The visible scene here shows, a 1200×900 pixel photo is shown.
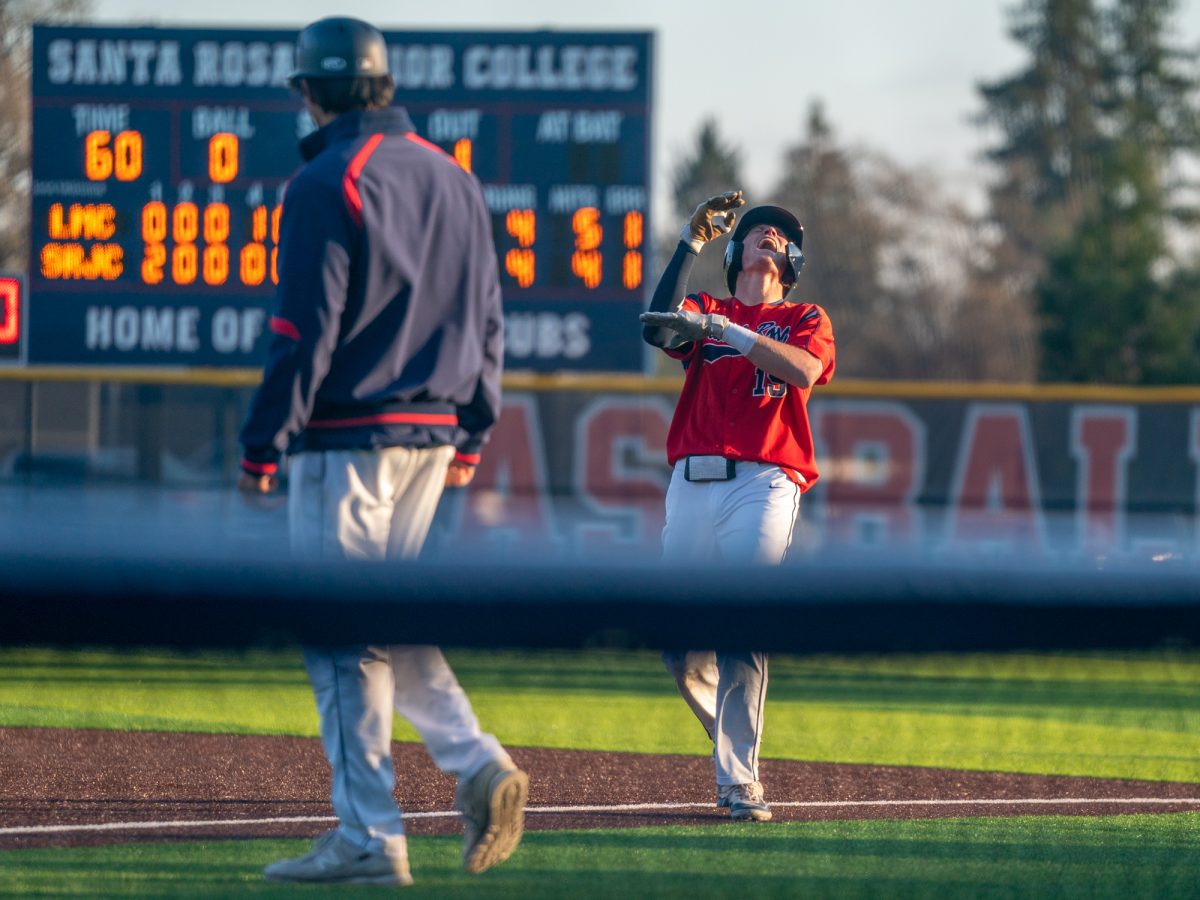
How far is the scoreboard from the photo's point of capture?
12453 millimetres

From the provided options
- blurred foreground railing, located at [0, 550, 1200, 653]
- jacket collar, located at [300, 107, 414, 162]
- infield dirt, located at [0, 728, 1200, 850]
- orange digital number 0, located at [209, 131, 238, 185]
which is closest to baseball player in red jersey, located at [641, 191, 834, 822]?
infield dirt, located at [0, 728, 1200, 850]

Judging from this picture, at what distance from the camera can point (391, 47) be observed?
490 inches


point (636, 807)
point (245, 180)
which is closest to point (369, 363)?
point (636, 807)

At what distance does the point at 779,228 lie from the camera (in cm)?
486

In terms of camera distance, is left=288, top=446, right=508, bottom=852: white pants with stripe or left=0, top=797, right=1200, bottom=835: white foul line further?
left=0, top=797, right=1200, bottom=835: white foul line

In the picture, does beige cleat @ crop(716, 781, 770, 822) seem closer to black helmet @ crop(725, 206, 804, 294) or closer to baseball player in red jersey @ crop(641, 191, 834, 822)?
baseball player in red jersey @ crop(641, 191, 834, 822)

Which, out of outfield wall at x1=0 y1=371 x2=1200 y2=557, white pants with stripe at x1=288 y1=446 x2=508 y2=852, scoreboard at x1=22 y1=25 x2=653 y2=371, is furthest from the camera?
outfield wall at x1=0 y1=371 x2=1200 y2=557

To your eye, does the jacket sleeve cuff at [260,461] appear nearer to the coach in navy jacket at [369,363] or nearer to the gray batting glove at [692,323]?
the coach in navy jacket at [369,363]

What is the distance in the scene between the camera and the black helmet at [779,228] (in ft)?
15.9

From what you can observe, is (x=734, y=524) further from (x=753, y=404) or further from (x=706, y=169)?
(x=706, y=169)

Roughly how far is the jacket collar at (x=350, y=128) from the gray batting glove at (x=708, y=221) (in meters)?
1.72

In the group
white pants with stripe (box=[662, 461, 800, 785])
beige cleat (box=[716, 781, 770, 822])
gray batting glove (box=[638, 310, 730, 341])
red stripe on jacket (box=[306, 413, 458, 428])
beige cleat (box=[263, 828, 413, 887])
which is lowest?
beige cleat (box=[716, 781, 770, 822])

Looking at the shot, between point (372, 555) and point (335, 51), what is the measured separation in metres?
1.03

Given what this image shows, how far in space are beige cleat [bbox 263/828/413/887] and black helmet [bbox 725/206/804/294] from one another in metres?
2.46
